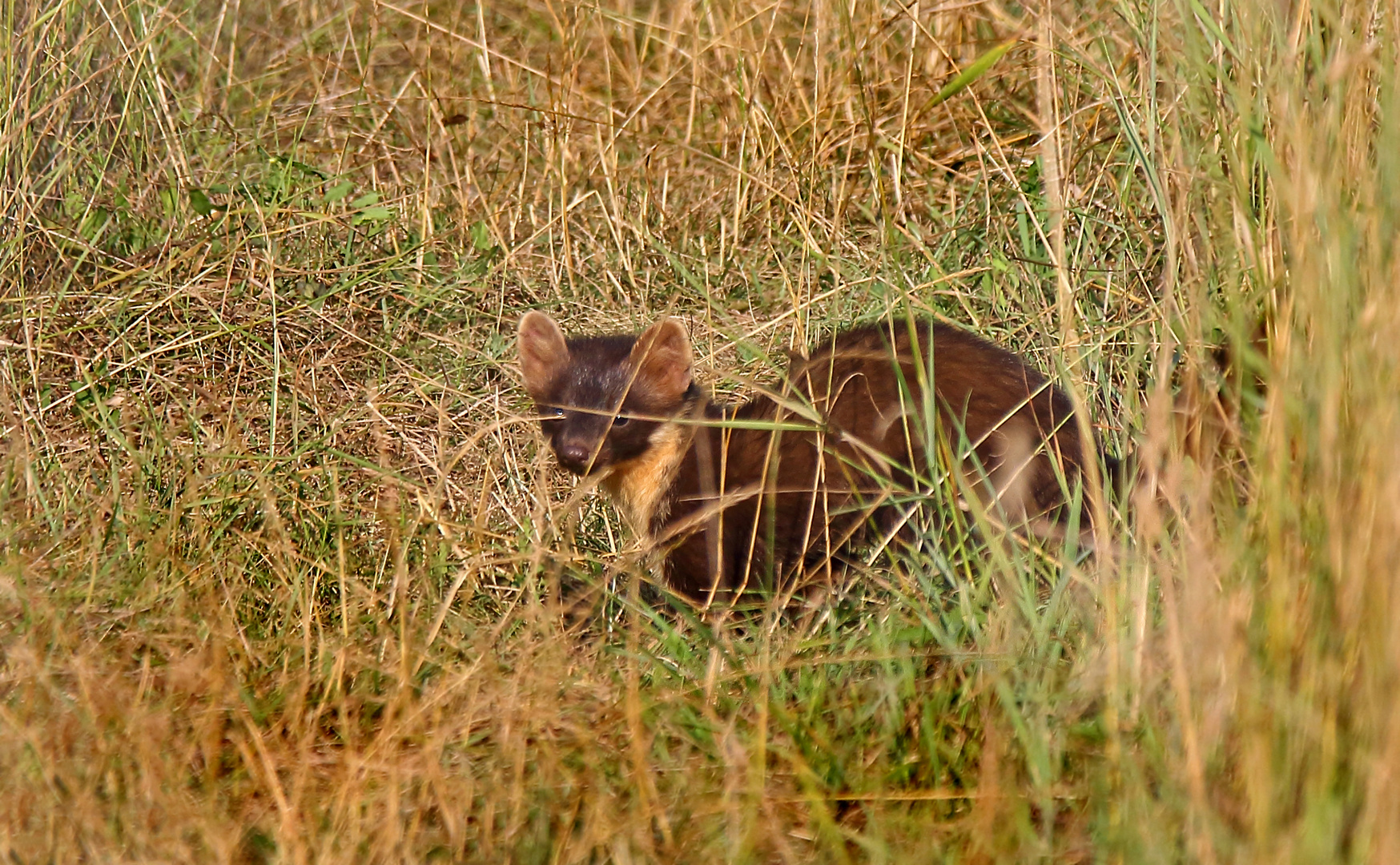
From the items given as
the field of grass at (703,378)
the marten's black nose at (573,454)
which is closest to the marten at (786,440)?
the marten's black nose at (573,454)

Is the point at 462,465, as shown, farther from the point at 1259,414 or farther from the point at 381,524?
the point at 1259,414

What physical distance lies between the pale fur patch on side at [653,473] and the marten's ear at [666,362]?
11 cm

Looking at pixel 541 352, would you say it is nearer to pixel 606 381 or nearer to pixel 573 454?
pixel 606 381

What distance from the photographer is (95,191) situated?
487cm

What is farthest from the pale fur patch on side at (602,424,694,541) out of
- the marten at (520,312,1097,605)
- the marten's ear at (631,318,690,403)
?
the marten's ear at (631,318,690,403)

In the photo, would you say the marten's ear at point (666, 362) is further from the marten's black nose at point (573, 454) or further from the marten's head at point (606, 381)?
the marten's black nose at point (573, 454)

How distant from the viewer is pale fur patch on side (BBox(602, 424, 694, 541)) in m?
Answer: 4.36

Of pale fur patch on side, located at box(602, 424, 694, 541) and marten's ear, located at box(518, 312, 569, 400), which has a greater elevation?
marten's ear, located at box(518, 312, 569, 400)

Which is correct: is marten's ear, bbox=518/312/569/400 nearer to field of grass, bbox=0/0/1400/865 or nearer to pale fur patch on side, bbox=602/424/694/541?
field of grass, bbox=0/0/1400/865

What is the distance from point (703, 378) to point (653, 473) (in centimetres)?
48

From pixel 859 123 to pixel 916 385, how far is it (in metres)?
1.67

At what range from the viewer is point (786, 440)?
4195mm

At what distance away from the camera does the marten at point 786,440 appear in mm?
3791

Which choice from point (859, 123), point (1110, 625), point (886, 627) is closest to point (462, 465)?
point (886, 627)
